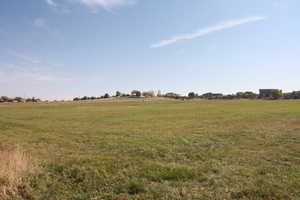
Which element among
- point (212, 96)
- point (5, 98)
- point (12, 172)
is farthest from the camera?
point (212, 96)

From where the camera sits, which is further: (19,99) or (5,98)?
(19,99)

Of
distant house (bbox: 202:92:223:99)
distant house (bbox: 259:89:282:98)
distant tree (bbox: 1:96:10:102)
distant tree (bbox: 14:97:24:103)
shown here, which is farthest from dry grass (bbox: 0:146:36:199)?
distant house (bbox: 259:89:282:98)

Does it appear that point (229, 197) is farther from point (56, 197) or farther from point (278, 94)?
point (278, 94)

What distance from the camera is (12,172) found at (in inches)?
229

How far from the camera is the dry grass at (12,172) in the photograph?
17.3 ft

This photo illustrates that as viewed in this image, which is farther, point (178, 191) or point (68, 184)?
point (68, 184)

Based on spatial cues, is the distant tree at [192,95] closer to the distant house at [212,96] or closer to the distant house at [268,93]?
the distant house at [212,96]

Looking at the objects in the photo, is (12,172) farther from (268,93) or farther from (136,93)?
(268,93)

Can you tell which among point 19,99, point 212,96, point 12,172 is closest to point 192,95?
point 212,96

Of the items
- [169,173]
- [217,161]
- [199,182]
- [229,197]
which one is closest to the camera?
[229,197]

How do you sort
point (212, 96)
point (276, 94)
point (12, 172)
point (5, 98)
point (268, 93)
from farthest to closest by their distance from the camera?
1. point (212, 96)
2. point (268, 93)
3. point (276, 94)
4. point (5, 98)
5. point (12, 172)

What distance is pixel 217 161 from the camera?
813 centimetres

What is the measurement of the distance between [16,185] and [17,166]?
870mm

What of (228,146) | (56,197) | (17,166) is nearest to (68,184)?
(56,197)
